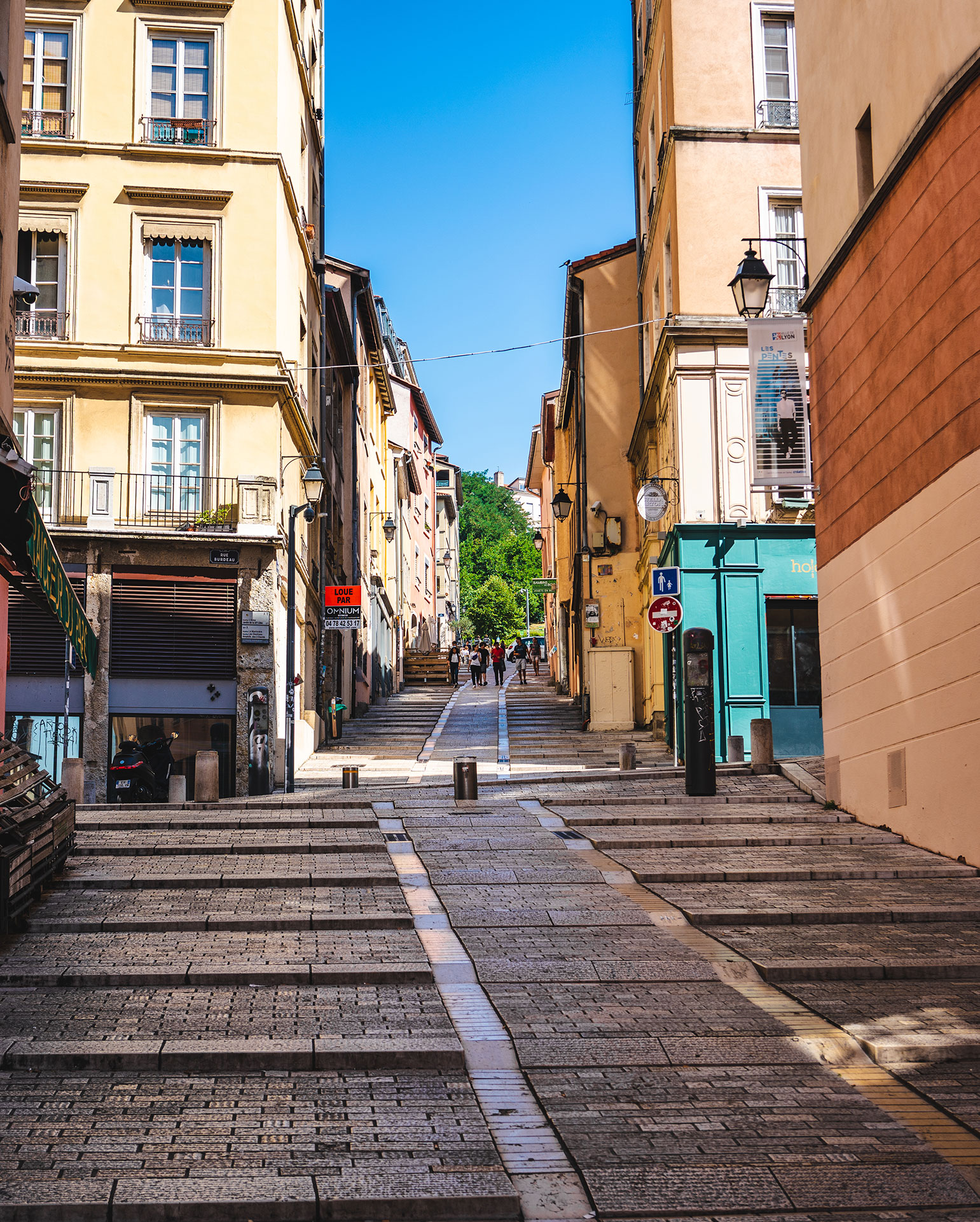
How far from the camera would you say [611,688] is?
32.8m

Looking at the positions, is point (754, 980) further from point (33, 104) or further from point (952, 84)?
point (33, 104)

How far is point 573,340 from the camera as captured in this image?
134 feet

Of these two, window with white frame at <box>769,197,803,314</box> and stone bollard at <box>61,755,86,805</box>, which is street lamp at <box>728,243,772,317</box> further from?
stone bollard at <box>61,755,86,805</box>

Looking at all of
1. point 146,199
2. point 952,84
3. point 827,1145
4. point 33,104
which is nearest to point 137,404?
point 146,199

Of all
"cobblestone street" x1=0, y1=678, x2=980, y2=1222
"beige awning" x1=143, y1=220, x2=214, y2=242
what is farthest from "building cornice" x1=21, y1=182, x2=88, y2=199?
"cobblestone street" x1=0, y1=678, x2=980, y2=1222

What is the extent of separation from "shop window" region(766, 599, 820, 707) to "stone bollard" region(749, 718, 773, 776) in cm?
475

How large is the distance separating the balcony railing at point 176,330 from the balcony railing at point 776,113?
11.2m

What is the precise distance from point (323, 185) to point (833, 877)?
30.4 metres

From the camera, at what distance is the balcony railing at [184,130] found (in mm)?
26703

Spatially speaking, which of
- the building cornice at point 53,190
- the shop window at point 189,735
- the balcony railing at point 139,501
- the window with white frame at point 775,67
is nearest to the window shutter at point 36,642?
the balcony railing at point 139,501

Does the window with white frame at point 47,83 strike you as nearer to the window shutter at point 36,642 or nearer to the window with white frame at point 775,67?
the window shutter at point 36,642

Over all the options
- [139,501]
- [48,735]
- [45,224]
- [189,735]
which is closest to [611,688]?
[189,735]

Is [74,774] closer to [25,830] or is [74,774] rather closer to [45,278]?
[45,278]

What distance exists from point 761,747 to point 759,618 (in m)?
5.08
